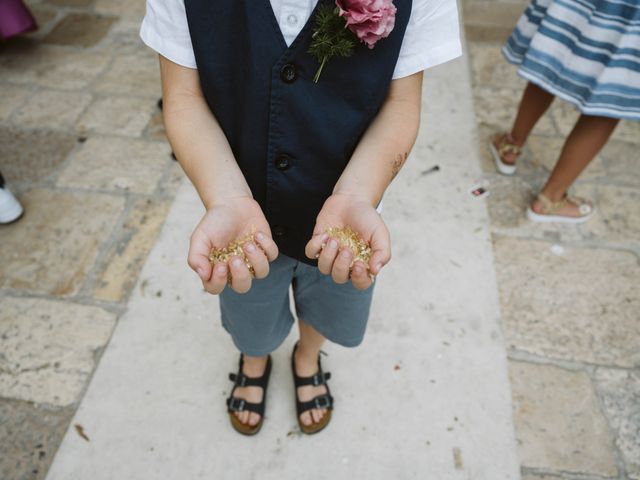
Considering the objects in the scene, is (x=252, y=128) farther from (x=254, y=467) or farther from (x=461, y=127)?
(x=461, y=127)

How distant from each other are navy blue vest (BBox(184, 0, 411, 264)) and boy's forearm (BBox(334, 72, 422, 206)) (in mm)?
26

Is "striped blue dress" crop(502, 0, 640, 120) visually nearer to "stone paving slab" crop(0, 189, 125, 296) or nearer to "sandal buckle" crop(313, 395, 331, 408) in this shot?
"sandal buckle" crop(313, 395, 331, 408)

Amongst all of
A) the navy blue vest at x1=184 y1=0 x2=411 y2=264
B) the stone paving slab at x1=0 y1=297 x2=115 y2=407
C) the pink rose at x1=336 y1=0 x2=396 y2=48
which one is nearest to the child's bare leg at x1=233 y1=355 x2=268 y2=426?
the stone paving slab at x1=0 y1=297 x2=115 y2=407

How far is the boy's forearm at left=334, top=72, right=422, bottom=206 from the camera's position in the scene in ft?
3.13

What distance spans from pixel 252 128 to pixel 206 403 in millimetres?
1036

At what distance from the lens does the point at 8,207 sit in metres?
1.99

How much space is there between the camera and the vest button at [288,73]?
0.85 metres

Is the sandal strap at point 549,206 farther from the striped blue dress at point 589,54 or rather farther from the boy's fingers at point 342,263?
the boy's fingers at point 342,263

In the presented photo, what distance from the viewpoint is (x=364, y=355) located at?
171 cm

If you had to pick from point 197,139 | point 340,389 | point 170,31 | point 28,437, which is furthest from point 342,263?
point 28,437

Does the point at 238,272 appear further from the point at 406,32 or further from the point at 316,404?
the point at 316,404

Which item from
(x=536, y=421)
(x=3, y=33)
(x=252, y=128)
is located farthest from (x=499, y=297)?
(x=3, y=33)

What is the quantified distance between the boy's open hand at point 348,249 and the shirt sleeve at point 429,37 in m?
0.29

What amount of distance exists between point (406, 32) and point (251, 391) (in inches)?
46.2
